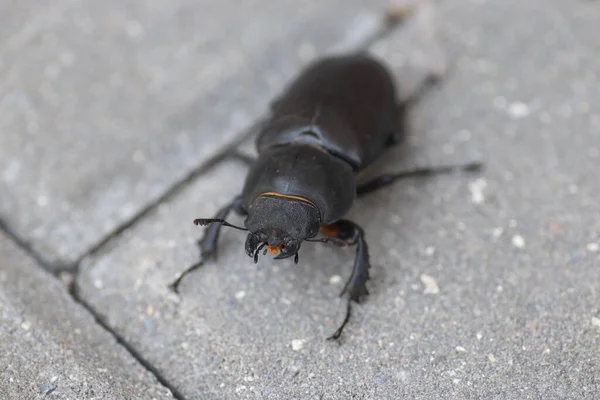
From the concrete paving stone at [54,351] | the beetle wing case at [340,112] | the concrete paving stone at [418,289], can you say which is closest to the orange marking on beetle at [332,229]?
the concrete paving stone at [418,289]

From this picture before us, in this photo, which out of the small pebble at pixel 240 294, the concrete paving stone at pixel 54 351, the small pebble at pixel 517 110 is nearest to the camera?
the concrete paving stone at pixel 54 351

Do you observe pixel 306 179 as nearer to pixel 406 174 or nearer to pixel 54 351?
pixel 406 174

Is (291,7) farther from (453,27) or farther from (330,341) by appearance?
(330,341)

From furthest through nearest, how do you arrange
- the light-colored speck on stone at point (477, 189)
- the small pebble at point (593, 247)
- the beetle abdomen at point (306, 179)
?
1. the light-colored speck on stone at point (477, 189)
2. the small pebble at point (593, 247)
3. the beetle abdomen at point (306, 179)

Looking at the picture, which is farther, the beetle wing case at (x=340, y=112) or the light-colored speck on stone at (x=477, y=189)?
the light-colored speck on stone at (x=477, y=189)

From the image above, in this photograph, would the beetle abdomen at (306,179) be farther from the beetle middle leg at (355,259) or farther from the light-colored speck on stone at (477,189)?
the light-colored speck on stone at (477,189)

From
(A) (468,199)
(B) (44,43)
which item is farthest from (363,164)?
(B) (44,43)

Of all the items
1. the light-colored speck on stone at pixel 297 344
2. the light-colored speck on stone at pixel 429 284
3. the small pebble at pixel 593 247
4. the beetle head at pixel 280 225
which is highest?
the beetle head at pixel 280 225

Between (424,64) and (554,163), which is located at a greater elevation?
(424,64)

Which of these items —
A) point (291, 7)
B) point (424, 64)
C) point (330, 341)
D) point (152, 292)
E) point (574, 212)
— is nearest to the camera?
point (330, 341)
